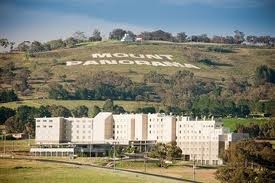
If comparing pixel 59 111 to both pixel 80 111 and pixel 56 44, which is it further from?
pixel 56 44

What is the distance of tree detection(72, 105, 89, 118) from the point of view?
50312mm

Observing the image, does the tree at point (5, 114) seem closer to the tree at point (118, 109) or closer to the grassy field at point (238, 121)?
the tree at point (118, 109)

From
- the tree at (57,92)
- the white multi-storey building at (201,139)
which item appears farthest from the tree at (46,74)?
the white multi-storey building at (201,139)

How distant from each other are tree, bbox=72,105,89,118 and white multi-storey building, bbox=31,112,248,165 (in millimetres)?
7427

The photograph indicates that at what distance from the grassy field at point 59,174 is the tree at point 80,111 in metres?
18.8

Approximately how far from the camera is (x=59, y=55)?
71.9 m

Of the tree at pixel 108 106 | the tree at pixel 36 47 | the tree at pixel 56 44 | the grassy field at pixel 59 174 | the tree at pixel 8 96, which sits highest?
the tree at pixel 56 44

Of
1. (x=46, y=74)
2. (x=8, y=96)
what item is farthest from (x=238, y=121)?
(x=46, y=74)

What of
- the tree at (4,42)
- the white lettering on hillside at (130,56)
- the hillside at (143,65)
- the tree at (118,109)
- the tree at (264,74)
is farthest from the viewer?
the white lettering on hillside at (130,56)

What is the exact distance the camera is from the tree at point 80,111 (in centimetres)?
5031

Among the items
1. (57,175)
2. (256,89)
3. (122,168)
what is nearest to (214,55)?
(256,89)

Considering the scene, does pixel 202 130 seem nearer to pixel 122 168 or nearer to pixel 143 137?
pixel 143 137

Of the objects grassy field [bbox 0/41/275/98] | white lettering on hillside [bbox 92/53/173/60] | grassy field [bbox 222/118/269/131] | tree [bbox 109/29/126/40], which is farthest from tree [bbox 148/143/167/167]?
tree [bbox 109/29/126/40]

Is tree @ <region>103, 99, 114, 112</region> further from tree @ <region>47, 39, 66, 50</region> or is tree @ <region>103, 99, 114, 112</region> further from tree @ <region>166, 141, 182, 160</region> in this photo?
tree @ <region>47, 39, 66, 50</region>
